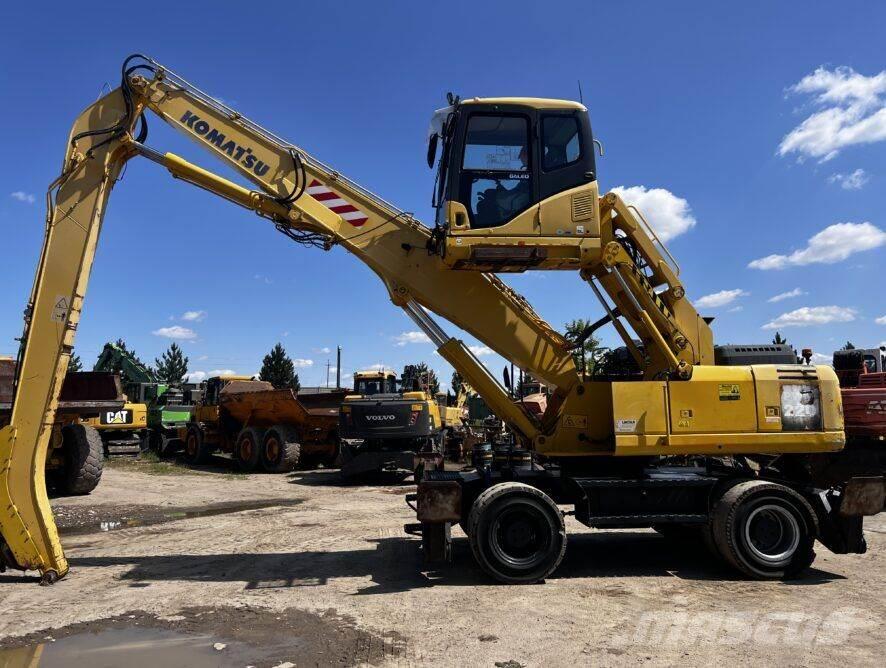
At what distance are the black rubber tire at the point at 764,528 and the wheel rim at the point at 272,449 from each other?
13.8 metres

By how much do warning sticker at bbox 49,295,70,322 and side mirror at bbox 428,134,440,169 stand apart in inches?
179

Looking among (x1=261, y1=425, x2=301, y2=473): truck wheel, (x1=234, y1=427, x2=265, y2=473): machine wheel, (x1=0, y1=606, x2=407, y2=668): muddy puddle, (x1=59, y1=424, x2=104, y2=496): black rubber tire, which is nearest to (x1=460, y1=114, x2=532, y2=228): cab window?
(x1=0, y1=606, x2=407, y2=668): muddy puddle

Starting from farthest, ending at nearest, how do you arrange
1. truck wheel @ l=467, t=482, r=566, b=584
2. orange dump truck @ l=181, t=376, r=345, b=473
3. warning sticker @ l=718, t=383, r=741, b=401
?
orange dump truck @ l=181, t=376, r=345, b=473, warning sticker @ l=718, t=383, r=741, b=401, truck wheel @ l=467, t=482, r=566, b=584

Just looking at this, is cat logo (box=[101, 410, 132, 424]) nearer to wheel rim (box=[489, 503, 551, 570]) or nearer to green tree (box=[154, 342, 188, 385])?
wheel rim (box=[489, 503, 551, 570])

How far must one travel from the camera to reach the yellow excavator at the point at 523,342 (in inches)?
281

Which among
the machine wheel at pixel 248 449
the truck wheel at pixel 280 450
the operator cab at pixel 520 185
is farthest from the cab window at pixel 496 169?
the machine wheel at pixel 248 449

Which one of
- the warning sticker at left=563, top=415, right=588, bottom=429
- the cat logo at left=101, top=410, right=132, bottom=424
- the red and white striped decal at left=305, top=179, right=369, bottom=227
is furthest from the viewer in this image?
the cat logo at left=101, top=410, right=132, bottom=424

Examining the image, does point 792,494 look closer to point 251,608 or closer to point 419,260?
point 419,260

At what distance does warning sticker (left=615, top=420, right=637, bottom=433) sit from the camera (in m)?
7.29

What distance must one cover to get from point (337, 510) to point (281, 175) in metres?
6.63

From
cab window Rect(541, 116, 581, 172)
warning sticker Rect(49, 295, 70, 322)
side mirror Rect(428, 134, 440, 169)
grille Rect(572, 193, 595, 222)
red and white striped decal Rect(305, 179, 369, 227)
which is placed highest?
side mirror Rect(428, 134, 440, 169)

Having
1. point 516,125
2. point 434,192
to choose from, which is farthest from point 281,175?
point 516,125

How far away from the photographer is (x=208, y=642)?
5312 millimetres

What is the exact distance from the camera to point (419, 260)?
7934mm
